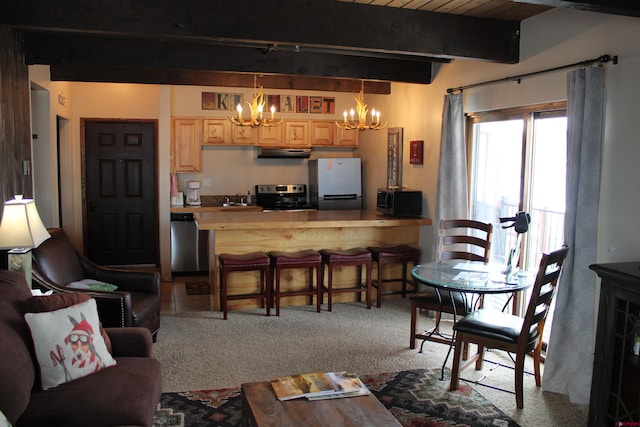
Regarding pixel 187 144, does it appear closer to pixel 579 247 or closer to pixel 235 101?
pixel 235 101

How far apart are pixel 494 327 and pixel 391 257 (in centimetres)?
216

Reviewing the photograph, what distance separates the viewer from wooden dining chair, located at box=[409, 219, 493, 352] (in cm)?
413

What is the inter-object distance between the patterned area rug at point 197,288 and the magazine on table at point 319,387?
3.61 m

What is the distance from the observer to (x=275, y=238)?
18.1ft

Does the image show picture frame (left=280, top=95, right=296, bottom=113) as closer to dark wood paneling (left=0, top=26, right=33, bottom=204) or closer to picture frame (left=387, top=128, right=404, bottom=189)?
picture frame (left=387, top=128, right=404, bottom=189)

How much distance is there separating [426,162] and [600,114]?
7.87 ft

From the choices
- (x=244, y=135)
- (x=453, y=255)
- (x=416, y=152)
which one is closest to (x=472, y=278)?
(x=453, y=255)

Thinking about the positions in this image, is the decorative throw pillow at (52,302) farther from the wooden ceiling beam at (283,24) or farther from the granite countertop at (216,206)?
the granite countertop at (216,206)

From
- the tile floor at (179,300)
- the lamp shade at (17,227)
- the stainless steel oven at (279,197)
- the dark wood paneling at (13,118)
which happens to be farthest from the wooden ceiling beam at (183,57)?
the stainless steel oven at (279,197)

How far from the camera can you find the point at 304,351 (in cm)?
430

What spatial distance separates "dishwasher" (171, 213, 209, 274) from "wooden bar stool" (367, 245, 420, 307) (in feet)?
8.10

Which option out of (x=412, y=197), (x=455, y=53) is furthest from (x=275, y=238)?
(x=455, y=53)

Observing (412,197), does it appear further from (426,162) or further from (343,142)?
(343,142)


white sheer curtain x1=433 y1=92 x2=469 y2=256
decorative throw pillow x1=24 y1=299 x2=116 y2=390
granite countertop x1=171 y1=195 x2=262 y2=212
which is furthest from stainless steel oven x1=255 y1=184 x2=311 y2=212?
decorative throw pillow x1=24 y1=299 x2=116 y2=390
